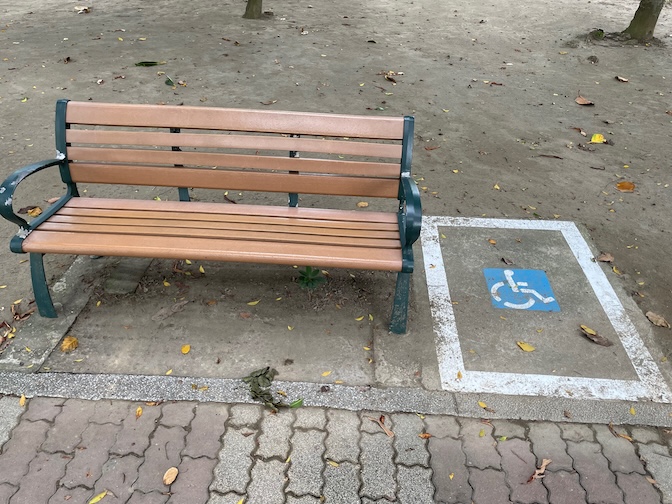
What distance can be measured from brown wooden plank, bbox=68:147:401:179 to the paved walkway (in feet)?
4.57

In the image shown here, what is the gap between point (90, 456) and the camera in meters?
2.44

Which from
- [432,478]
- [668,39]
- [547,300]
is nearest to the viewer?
[432,478]

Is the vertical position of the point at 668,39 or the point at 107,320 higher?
the point at 668,39

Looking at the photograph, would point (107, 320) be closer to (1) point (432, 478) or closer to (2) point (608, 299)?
(1) point (432, 478)

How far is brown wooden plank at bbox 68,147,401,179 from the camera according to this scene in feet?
10.5

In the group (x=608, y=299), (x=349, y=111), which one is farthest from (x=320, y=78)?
(x=608, y=299)

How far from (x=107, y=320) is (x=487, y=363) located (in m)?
2.19

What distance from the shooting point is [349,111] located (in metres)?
5.96

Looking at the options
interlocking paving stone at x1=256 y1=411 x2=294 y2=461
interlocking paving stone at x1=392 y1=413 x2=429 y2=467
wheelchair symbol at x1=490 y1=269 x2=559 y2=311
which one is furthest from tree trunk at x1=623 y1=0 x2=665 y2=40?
interlocking paving stone at x1=256 y1=411 x2=294 y2=461

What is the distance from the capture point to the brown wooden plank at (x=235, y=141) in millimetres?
3174

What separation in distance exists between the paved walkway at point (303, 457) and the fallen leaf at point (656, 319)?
2.77 ft

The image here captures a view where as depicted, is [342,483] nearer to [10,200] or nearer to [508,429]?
[508,429]

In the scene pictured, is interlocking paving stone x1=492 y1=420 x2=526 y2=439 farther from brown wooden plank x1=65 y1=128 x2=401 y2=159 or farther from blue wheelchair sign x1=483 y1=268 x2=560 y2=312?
brown wooden plank x1=65 y1=128 x2=401 y2=159

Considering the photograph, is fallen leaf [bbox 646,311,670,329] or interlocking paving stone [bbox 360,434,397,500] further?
fallen leaf [bbox 646,311,670,329]
